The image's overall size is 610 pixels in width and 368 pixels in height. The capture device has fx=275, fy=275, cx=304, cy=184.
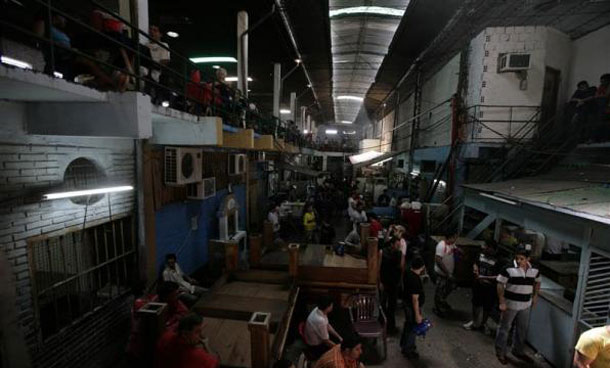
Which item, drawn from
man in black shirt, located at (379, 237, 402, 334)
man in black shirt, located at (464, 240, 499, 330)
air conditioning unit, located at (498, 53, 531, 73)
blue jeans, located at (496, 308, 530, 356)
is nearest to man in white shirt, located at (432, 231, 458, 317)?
man in black shirt, located at (464, 240, 499, 330)

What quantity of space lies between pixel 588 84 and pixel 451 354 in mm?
9986

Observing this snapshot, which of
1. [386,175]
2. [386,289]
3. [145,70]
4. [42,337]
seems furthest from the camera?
[386,175]

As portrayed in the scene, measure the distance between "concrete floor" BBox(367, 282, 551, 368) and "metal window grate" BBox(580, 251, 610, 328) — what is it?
1.30 m

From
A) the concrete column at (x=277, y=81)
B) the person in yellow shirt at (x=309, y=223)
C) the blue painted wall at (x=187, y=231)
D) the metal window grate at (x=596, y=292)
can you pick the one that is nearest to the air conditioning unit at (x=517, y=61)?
the metal window grate at (x=596, y=292)

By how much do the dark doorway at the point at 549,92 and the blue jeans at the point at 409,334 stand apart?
935 centimetres

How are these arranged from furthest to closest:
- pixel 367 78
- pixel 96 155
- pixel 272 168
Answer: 1. pixel 367 78
2. pixel 272 168
3. pixel 96 155

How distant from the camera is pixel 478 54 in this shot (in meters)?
9.97

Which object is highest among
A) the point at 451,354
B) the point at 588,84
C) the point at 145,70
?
the point at 588,84

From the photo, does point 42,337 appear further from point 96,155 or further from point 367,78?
point 367,78

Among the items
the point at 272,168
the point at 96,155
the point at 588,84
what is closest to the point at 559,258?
the point at 588,84

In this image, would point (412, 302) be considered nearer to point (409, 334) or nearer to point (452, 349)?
point (409, 334)

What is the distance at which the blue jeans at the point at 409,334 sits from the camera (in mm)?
5191

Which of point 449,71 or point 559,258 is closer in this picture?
point 559,258

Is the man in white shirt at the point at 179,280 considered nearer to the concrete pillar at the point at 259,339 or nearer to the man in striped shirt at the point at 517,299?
the concrete pillar at the point at 259,339
